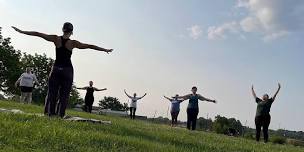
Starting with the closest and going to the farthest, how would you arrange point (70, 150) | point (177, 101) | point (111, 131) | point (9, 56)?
point (70, 150), point (111, 131), point (177, 101), point (9, 56)

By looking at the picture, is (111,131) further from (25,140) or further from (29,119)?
(25,140)

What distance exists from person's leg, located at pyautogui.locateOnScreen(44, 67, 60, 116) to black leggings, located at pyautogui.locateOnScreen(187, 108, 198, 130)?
40.3 feet

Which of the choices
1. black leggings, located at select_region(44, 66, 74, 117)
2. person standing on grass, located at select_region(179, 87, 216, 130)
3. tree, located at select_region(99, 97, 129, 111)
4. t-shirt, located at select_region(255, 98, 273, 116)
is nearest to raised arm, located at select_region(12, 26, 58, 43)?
black leggings, located at select_region(44, 66, 74, 117)

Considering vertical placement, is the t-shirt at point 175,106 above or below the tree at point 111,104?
below

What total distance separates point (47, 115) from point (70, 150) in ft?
18.0

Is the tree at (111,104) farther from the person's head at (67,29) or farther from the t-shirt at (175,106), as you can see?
the person's head at (67,29)

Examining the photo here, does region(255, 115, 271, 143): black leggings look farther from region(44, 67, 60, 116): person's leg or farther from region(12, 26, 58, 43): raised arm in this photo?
region(12, 26, 58, 43): raised arm

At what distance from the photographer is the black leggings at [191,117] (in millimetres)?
25734

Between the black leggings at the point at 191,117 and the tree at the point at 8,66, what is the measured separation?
1989 inches

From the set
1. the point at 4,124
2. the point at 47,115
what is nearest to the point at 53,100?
the point at 47,115

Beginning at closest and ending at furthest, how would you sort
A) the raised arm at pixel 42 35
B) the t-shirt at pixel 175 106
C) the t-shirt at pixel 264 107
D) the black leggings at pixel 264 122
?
the raised arm at pixel 42 35 → the t-shirt at pixel 264 107 → the black leggings at pixel 264 122 → the t-shirt at pixel 175 106

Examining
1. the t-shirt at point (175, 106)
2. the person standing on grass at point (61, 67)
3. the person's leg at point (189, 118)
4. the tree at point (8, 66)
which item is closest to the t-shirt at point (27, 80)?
the person's leg at point (189, 118)

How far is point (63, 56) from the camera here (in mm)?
13766

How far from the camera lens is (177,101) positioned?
1335 inches
